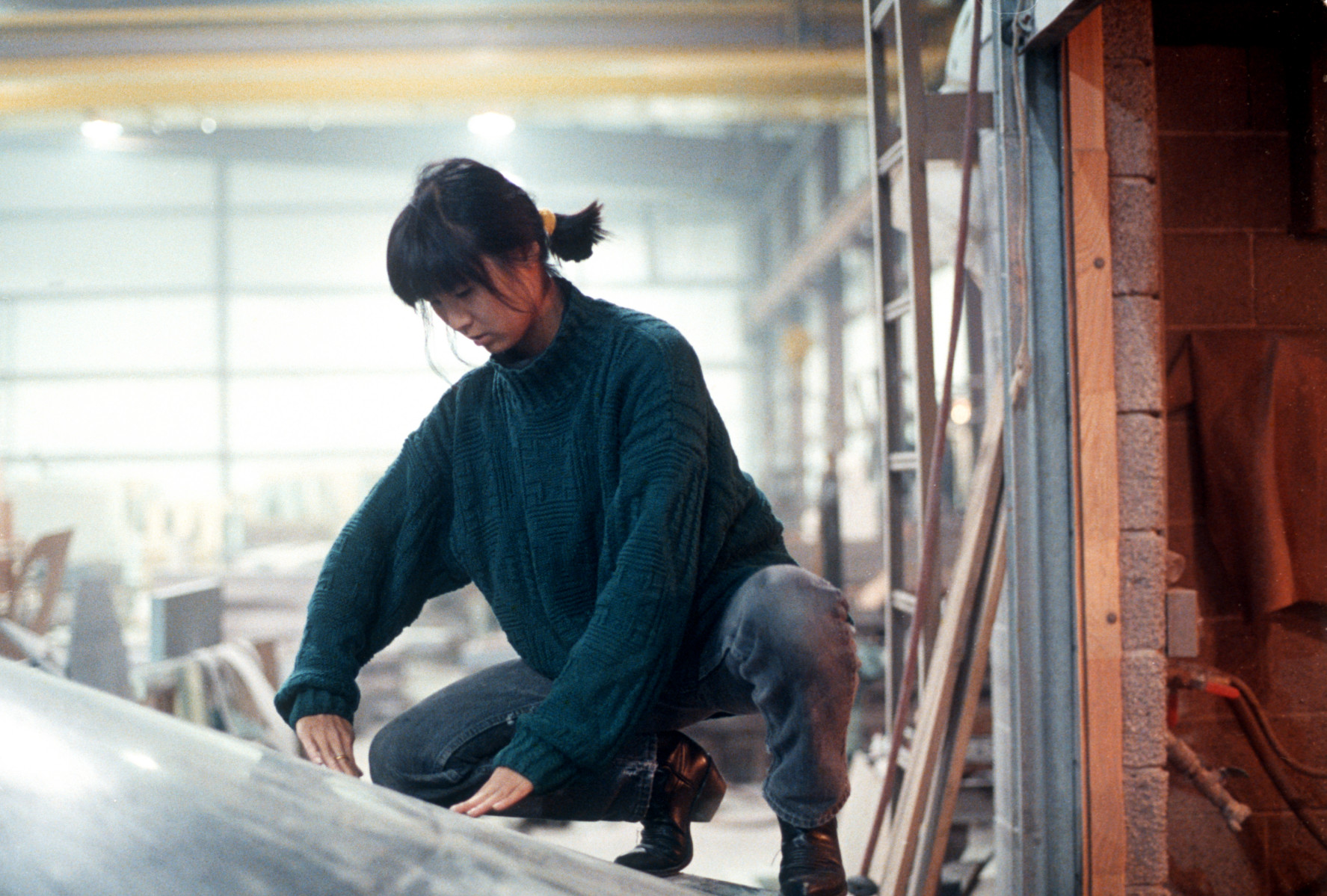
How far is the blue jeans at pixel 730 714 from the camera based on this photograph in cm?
104

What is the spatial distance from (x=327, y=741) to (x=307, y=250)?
26.2ft

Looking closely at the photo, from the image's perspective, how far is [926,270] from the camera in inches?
86.5

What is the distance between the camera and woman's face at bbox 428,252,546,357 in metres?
1.07

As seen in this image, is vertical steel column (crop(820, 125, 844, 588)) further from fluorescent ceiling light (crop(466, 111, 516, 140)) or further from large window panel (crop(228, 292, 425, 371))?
large window panel (crop(228, 292, 425, 371))

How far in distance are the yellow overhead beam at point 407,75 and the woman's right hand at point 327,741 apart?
305 cm

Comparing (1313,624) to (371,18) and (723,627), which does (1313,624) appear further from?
(371,18)

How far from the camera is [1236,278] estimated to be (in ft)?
7.04

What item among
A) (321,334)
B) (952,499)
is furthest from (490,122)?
(321,334)

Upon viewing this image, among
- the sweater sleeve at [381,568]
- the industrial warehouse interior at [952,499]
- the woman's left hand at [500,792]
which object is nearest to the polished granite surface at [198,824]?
the industrial warehouse interior at [952,499]

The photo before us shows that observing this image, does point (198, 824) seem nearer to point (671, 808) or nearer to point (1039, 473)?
point (671, 808)

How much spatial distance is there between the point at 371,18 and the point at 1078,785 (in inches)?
131

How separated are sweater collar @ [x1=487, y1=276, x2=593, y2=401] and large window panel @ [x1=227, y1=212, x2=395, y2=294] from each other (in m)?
7.58

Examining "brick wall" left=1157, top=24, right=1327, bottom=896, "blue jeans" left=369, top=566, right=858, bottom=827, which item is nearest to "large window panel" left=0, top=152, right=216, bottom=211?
"brick wall" left=1157, top=24, right=1327, bottom=896

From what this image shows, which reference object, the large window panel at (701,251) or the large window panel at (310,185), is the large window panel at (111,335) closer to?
the large window panel at (310,185)
